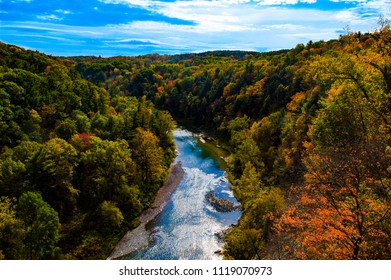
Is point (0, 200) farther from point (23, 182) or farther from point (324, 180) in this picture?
point (324, 180)

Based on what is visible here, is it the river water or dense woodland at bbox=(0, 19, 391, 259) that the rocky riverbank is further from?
dense woodland at bbox=(0, 19, 391, 259)

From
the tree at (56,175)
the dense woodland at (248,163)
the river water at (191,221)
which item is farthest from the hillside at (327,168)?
the tree at (56,175)

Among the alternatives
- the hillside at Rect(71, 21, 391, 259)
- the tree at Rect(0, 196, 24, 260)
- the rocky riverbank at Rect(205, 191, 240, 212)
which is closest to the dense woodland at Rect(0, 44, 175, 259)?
the tree at Rect(0, 196, 24, 260)

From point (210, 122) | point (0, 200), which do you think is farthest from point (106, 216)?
point (210, 122)

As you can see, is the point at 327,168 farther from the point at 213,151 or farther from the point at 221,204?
the point at 213,151

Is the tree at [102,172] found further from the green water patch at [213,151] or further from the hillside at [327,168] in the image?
the green water patch at [213,151]

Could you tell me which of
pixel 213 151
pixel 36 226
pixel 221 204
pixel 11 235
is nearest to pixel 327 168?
pixel 36 226
